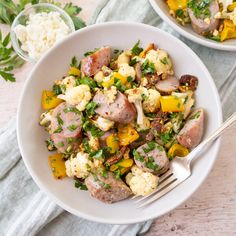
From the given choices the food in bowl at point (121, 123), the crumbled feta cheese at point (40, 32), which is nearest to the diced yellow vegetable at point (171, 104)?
the food in bowl at point (121, 123)

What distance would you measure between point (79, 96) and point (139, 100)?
27 cm

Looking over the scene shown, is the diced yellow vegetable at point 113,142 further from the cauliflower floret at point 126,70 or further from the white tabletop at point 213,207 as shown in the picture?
the white tabletop at point 213,207

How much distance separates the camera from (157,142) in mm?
2104

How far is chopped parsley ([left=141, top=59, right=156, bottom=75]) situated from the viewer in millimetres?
Result: 2115

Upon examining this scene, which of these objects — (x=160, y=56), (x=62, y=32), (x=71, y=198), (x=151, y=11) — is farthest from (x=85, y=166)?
(x=151, y=11)

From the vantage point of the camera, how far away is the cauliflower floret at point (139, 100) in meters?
2.03

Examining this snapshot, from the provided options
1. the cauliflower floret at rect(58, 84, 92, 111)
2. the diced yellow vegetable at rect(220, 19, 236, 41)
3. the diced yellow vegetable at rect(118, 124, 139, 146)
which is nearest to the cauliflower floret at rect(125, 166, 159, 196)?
the diced yellow vegetable at rect(118, 124, 139, 146)

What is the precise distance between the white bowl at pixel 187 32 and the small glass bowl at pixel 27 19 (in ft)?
1.57

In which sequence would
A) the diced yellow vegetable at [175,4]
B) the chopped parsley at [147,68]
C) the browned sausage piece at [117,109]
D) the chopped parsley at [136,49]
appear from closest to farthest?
the browned sausage piece at [117,109] → the chopped parsley at [147,68] → the chopped parsley at [136,49] → the diced yellow vegetable at [175,4]

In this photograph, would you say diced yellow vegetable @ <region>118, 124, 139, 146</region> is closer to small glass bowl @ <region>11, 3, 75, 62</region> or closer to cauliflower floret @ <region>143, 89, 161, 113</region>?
cauliflower floret @ <region>143, 89, 161, 113</region>

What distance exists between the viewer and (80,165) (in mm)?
2027

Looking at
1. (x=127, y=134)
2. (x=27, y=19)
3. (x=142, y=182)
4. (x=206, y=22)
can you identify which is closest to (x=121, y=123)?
(x=127, y=134)

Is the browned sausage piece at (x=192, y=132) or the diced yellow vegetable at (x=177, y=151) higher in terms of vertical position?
the browned sausage piece at (x=192, y=132)

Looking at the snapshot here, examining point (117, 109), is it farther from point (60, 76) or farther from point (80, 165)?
point (60, 76)
